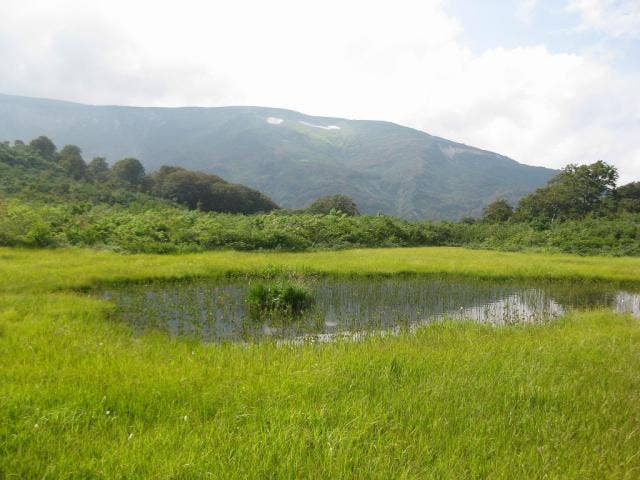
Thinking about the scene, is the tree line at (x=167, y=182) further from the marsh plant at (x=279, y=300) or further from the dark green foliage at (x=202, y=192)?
the marsh plant at (x=279, y=300)

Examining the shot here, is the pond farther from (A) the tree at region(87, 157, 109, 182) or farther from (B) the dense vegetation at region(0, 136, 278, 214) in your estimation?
(A) the tree at region(87, 157, 109, 182)

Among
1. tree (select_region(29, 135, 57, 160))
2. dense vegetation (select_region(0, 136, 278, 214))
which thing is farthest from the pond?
tree (select_region(29, 135, 57, 160))

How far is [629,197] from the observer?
61312 mm

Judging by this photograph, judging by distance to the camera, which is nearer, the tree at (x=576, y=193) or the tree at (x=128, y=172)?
the tree at (x=576, y=193)

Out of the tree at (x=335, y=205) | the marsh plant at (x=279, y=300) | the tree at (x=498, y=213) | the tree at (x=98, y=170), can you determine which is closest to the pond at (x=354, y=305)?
the marsh plant at (x=279, y=300)

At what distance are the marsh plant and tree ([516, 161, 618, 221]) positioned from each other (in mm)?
55975

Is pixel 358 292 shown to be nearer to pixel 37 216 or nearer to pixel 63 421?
pixel 63 421

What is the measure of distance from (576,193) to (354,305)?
62.4 m

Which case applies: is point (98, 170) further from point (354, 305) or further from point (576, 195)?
→ point (576, 195)

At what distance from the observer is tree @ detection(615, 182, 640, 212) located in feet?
179

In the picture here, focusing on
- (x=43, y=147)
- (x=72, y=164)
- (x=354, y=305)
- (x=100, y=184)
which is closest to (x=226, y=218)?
(x=354, y=305)

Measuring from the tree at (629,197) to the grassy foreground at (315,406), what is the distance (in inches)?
2235

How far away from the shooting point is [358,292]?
15867 mm

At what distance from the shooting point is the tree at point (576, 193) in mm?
61719
